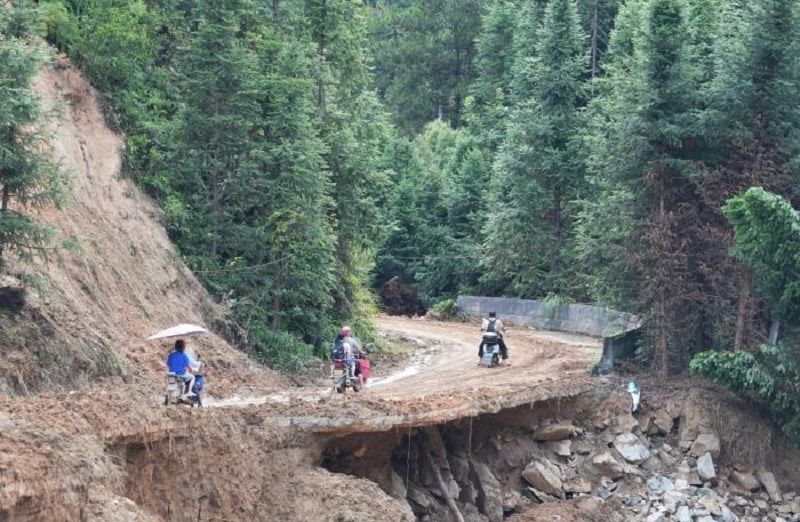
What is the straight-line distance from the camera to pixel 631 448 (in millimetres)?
30453

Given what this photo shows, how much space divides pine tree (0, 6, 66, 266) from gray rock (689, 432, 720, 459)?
1707 cm

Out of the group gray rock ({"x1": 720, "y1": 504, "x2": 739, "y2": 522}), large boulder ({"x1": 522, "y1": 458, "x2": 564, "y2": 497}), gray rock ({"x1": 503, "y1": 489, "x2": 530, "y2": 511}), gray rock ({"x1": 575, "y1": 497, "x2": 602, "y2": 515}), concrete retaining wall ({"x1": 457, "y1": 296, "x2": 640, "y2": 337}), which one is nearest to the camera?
gray rock ({"x1": 503, "y1": 489, "x2": 530, "y2": 511})

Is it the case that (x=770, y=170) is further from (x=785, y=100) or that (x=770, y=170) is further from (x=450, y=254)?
(x=450, y=254)

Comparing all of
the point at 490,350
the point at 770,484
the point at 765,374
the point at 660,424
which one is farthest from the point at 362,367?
the point at 770,484

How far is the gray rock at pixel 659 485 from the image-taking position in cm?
2938

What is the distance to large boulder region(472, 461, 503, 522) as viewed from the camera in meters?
26.2

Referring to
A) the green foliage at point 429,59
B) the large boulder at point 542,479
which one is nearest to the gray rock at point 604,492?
the large boulder at point 542,479

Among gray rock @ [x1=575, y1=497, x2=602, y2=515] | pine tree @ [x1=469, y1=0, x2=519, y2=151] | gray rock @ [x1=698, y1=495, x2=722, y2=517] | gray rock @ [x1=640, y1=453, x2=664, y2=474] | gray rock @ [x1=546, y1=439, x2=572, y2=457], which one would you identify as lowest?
gray rock @ [x1=698, y1=495, x2=722, y2=517]

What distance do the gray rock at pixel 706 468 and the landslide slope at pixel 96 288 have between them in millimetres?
10857

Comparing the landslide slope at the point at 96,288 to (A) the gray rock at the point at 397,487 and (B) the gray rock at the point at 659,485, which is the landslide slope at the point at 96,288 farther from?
(B) the gray rock at the point at 659,485

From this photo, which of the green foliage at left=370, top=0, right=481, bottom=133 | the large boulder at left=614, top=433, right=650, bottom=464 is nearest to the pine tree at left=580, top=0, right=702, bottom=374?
the large boulder at left=614, top=433, right=650, bottom=464

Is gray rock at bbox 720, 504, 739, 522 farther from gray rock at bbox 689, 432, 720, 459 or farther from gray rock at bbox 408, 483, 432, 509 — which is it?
gray rock at bbox 408, 483, 432, 509

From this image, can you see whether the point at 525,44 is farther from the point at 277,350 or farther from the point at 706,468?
the point at 706,468

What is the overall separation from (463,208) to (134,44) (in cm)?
2819
